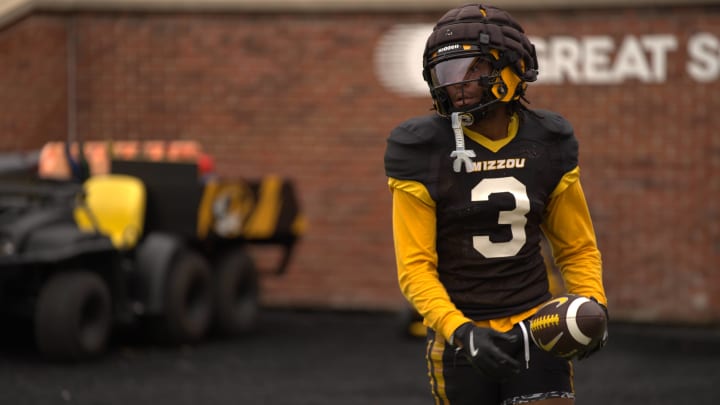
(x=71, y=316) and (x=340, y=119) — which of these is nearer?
(x=71, y=316)

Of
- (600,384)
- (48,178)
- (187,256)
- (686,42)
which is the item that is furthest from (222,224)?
(686,42)

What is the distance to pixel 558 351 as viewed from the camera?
4.53 metres

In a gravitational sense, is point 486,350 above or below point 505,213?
below

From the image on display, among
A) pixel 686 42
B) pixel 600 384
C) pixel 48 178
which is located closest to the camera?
pixel 600 384

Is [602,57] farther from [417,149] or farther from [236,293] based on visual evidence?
[417,149]

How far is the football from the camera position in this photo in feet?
14.7

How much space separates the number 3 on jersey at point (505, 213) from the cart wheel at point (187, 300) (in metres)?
7.63

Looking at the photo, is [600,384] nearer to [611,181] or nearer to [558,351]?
[611,181]

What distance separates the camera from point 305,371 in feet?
36.3

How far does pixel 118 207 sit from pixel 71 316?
174cm

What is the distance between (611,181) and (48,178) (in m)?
6.05

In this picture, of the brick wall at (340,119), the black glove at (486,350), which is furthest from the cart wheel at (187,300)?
the black glove at (486,350)

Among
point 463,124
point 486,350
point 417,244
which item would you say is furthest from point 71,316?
→ point 486,350

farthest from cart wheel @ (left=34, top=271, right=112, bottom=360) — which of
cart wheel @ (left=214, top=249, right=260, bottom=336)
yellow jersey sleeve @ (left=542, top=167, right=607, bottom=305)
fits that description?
yellow jersey sleeve @ (left=542, top=167, right=607, bottom=305)
